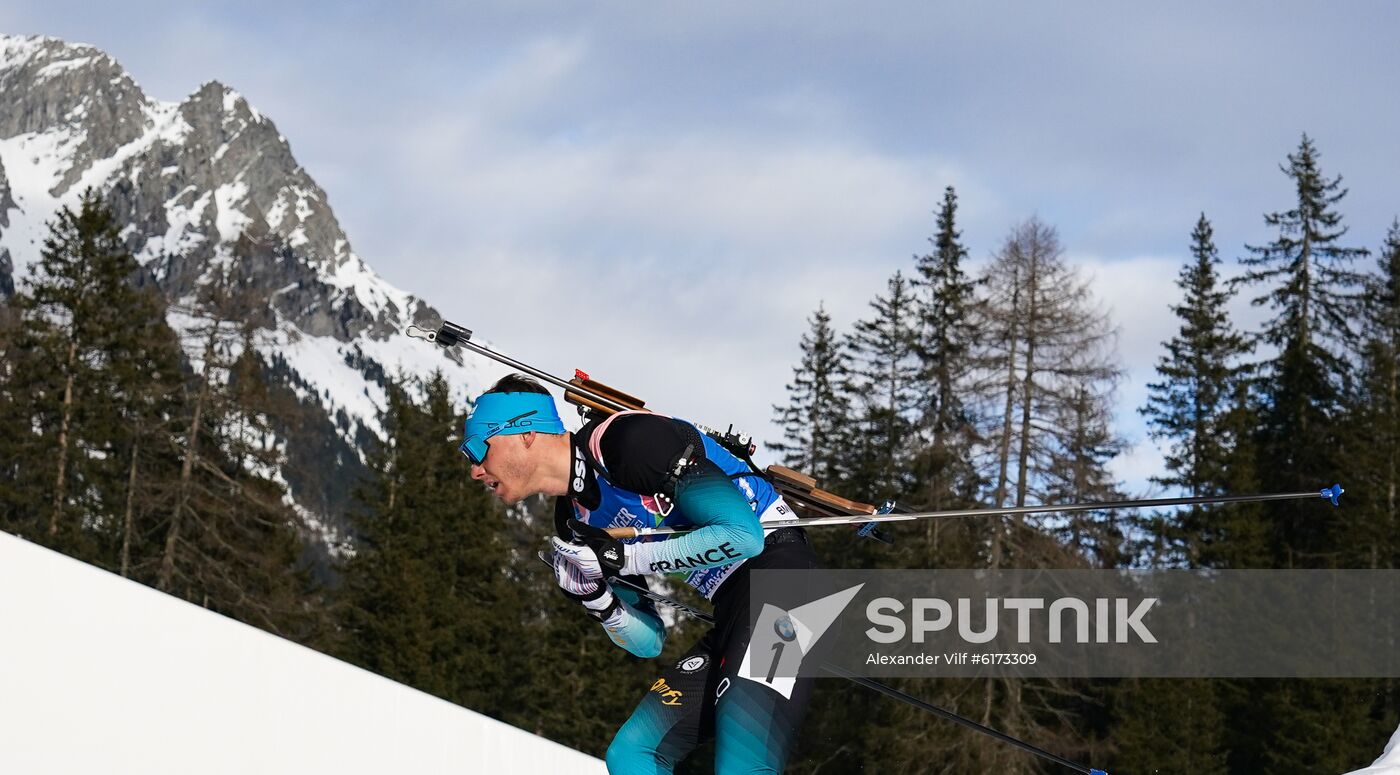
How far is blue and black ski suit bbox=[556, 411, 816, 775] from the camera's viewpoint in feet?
10.1

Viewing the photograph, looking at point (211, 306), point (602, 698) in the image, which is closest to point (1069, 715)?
point (602, 698)

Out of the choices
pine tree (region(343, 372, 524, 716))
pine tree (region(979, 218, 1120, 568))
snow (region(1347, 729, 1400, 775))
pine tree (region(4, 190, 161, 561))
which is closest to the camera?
snow (region(1347, 729, 1400, 775))

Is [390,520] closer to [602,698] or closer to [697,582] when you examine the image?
[602,698]

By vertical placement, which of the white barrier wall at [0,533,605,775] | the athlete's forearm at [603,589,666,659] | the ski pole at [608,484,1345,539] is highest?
the ski pole at [608,484,1345,539]

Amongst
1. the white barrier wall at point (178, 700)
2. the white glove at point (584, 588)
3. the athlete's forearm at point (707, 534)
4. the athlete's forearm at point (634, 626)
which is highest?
the athlete's forearm at point (707, 534)

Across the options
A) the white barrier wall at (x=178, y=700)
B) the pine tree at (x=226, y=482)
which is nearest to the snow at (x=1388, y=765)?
the white barrier wall at (x=178, y=700)

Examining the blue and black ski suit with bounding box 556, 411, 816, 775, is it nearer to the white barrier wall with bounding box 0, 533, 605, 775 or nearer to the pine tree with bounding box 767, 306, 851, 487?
the white barrier wall with bounding box 0, 533, 605, 775

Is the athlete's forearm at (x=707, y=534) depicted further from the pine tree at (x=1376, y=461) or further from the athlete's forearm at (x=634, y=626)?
the pine tree at (x=1376, y=461)

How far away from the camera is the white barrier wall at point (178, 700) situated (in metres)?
4.55

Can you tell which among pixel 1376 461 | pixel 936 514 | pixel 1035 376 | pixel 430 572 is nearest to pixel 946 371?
pixel 1035 376

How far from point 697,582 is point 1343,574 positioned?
25.9 m

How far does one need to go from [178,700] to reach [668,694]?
7.90ft

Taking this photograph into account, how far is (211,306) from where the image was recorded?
2261 cm

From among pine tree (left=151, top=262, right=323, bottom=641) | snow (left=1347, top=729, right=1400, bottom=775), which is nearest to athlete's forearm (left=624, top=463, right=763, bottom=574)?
snow (left=1347, top=729, right=1400, bottom=775)
